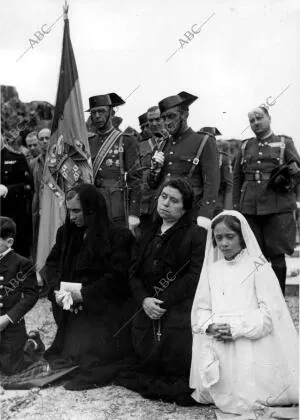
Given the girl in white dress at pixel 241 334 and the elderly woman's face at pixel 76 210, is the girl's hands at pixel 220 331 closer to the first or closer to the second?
the girl in white dress at pixel 241 334

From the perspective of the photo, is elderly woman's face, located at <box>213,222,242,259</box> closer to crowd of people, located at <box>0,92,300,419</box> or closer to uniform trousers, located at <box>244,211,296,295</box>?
crowd of people, located at <box>0,92,300,419</box>

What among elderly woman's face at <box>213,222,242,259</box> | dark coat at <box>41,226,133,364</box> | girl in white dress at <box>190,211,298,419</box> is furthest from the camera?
dark coat at <box>41,226,133,364</box>

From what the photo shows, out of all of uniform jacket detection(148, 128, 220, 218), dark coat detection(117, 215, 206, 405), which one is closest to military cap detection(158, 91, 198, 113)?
uniform jacket detection(148, 128, 220, 218)

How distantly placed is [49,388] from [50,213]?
2.27 metres

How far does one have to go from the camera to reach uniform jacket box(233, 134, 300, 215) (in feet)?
21.9

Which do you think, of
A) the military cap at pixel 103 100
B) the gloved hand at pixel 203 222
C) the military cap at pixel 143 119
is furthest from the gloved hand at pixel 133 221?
the military cap at pixel 143 119

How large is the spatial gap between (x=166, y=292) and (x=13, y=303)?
1328mm

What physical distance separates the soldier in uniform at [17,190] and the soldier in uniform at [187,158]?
9.03ft

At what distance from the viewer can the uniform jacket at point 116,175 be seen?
6.39 m

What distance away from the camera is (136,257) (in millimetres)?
5070

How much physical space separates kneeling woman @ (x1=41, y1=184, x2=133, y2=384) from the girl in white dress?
0.85 m

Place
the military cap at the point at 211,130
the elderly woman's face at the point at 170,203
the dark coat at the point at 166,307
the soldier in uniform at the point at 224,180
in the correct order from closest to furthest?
the dark coat at the point at 166,307 < the elderly woman's face at the point at 170,203 < the soldier in uniform at the point at 224,180 < the military cap at the point at 211,130

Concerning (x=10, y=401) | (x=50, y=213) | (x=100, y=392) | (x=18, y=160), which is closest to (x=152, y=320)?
(x=100, y=392)

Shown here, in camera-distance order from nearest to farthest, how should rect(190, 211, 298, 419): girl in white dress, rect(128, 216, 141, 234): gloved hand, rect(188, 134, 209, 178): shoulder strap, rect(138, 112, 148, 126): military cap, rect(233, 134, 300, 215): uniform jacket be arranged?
rect(190, 211, 298, 419): girl in white dress
rect(188, 134, 209, 178): shoulder strap
rect(128, 216, 141, 234): gloved hand
rect(233, 134, 300, 215): uniform jacket
rect(138, 112, 148, 126): military cap
